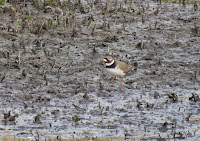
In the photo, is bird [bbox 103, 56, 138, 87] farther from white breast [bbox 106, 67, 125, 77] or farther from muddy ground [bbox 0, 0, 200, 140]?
muddy ground [bbox 0, 0, 200, 140]

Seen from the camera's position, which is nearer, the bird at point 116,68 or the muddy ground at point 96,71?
the muddy ground at point 96,71

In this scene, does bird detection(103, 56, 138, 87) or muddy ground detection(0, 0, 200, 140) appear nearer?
muddy ground detection(0, 0, 200, 140)

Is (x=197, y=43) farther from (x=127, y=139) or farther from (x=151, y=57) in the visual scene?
(x=127, y=139)

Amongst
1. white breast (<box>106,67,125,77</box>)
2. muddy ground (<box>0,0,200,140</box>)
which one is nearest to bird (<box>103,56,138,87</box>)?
white breast (<box>106,67,125,77</box>)

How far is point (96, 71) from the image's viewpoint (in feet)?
38.5

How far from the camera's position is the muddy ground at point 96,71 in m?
8.38

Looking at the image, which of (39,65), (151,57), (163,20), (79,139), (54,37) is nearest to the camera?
(79,139)

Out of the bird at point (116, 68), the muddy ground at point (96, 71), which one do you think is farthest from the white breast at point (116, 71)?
the muddy ground at point (96, 71)

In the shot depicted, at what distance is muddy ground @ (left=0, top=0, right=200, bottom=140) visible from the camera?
838 cm

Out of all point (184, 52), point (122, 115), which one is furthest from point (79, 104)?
point (184, 52)

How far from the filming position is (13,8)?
50.8ft

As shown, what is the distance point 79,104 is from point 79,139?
1689 millimetres

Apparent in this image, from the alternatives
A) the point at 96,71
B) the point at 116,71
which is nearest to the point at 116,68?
the point at 116,71

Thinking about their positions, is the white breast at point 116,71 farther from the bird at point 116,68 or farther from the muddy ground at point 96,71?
the muddy ground at point 96,71
